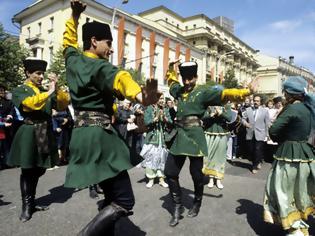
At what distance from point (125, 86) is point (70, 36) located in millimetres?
1079

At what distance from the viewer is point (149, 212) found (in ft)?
15.7

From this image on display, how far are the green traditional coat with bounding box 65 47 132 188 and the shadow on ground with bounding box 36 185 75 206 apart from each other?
2716 millimetres

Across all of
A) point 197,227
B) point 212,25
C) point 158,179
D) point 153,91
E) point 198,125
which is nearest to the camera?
point 153,91

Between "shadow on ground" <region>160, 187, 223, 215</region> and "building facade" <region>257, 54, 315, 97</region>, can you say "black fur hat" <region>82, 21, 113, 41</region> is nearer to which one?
"shadow on ground" <region>160, 187, 223, 215</region>

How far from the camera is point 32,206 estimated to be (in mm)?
4633

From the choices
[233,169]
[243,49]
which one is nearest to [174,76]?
[233,169]

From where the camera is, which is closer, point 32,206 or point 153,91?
point 153,91

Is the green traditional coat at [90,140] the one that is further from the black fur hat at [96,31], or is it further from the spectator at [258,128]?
the spectator at [258,128]

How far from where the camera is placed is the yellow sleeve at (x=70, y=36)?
314 centimetres

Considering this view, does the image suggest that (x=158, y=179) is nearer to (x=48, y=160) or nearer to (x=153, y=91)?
(x=48, y=160)

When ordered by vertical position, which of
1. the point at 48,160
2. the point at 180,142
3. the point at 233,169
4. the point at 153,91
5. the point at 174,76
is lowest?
the point at 233,169

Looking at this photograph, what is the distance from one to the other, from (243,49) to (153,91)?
77.5 metres

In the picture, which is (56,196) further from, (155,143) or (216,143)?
(216,143)

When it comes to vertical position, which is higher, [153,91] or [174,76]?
[174,76]
